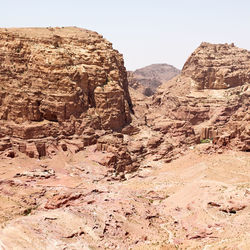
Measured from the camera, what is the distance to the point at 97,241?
28.8m

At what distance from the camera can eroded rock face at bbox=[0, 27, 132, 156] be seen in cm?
5653

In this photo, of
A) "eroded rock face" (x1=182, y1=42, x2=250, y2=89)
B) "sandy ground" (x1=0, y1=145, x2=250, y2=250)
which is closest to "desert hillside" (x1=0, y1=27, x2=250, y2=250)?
"sandy ground" (x1=0, y1=145, x2=250, y2=250)

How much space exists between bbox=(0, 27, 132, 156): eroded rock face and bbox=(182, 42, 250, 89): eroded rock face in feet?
112

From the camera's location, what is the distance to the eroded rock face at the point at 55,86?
56.5 m

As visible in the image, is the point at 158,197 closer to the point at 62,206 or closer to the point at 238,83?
the point at 62,206

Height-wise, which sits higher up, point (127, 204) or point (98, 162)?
point (127, 204)

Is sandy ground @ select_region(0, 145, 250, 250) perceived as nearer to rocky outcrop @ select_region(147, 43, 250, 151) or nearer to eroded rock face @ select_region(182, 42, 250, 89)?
rocky outcrop @ select_region(147, 43, 250, 151)

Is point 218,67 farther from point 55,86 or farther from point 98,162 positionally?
point 98,162

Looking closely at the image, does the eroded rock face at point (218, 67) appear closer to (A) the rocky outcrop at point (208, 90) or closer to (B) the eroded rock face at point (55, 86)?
(A) the rocky outcrop at point (208, 90)

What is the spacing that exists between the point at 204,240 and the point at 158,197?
12.1 metres

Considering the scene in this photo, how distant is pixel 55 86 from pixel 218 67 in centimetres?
4985

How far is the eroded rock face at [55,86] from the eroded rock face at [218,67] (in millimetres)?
34240

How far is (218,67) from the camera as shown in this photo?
313ft

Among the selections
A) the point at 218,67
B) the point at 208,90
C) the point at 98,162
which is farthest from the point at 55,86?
the point at 218,67
